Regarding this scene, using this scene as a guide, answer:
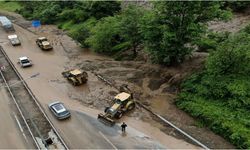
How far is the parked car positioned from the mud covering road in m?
0.65

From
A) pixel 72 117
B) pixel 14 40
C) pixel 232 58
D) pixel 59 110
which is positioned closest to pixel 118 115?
pixel 72 117

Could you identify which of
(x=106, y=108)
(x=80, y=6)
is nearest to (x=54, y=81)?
(x=106, y=108)

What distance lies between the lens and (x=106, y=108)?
3812 centimetres

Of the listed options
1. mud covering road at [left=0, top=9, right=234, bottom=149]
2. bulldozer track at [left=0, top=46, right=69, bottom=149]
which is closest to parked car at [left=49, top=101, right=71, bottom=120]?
mud covering road at [left=0, top=9, right=234, bottom=149]

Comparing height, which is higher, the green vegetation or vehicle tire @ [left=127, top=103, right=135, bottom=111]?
the green vegetation

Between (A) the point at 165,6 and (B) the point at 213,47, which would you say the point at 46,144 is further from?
(B) the point at 213,47

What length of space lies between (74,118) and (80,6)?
37.9 meters

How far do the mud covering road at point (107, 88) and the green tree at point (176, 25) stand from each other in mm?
2613

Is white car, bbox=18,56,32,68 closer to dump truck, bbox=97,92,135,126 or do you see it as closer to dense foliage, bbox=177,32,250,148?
dump truck, bbox=97,92,135,126

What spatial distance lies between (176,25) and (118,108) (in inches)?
515

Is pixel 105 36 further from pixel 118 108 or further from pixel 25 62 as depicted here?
pixel 118 108

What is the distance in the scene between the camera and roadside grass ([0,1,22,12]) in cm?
8919

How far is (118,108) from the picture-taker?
123 ft

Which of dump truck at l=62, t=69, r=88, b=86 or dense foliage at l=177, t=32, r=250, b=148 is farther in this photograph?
dump truck at l=62, t=69, r=88, b=86
